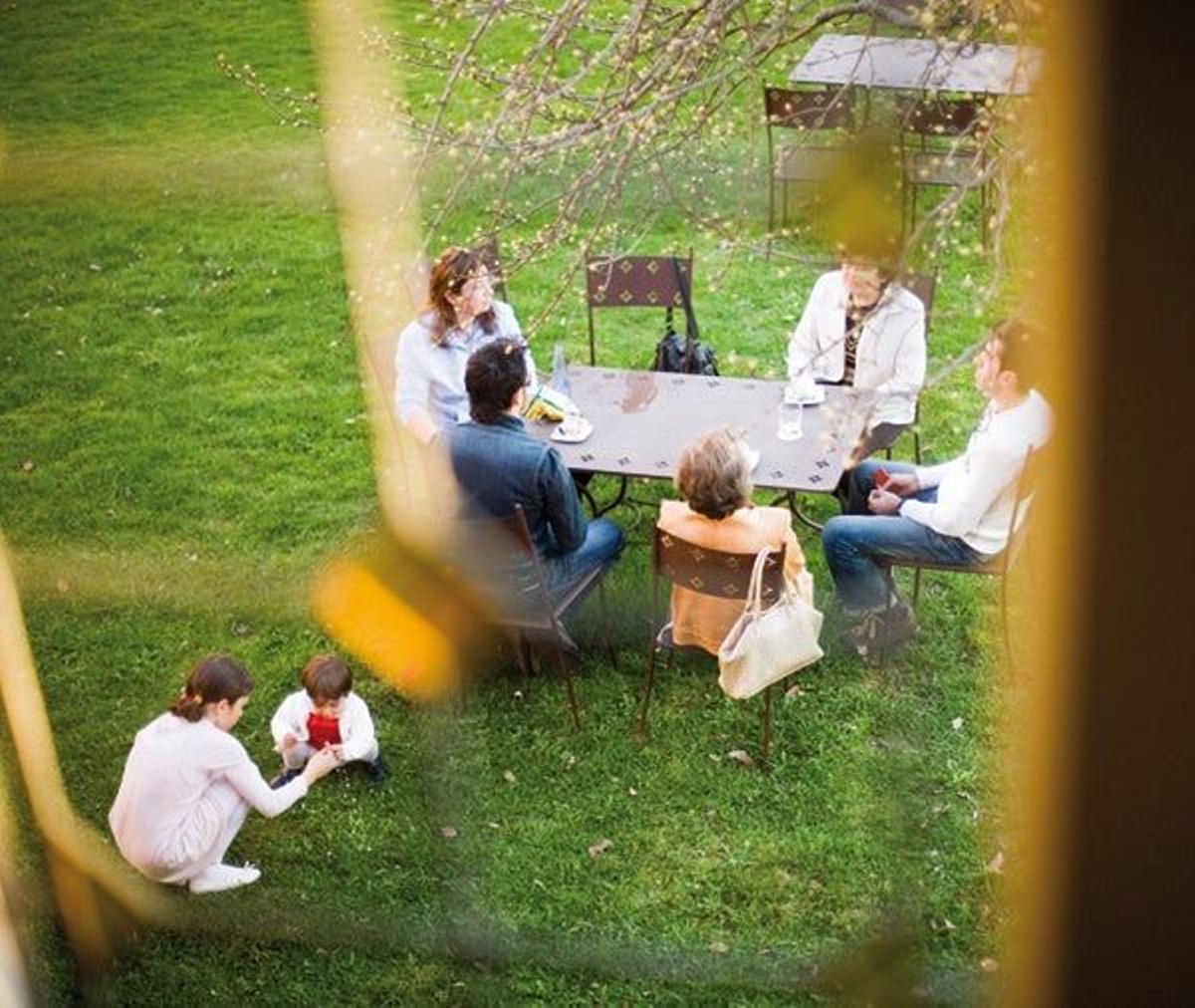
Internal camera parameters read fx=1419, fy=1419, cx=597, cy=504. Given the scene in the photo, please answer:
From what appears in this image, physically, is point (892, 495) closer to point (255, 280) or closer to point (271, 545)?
point (271, 545)

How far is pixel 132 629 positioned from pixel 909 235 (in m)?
5.24

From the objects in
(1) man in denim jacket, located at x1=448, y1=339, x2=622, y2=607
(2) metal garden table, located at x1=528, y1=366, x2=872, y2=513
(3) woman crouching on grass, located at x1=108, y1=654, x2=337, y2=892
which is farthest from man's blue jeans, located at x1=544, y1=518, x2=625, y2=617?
(3) woman crouching on grass, located at x1=108, y1=654, x2=337, y2=892

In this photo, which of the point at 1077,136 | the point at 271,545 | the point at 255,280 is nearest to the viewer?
the point at 1077,136

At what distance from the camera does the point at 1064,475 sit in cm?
84

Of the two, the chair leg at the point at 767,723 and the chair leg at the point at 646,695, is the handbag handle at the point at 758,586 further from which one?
the chair leg at the point at 646,695

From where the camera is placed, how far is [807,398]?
6.18 m

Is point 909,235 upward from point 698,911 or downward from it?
upward

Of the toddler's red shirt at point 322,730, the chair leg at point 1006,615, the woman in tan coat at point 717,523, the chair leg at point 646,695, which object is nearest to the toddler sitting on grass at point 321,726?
the toddler's red shirt at point 322,730

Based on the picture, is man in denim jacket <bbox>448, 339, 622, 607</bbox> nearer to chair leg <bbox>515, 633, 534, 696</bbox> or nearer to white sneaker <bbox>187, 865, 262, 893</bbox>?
chair leg <bbox>515, 633, 534, 696</bbox>

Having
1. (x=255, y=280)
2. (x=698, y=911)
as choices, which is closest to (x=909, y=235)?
(x=698, y=911)

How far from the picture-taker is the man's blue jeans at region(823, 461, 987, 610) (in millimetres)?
5586

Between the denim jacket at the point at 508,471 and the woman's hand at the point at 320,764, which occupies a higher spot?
the denim jacket at the point at 508,471

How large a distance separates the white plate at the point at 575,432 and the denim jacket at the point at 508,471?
24.3 inches

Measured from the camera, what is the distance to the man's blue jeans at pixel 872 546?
559 cm
